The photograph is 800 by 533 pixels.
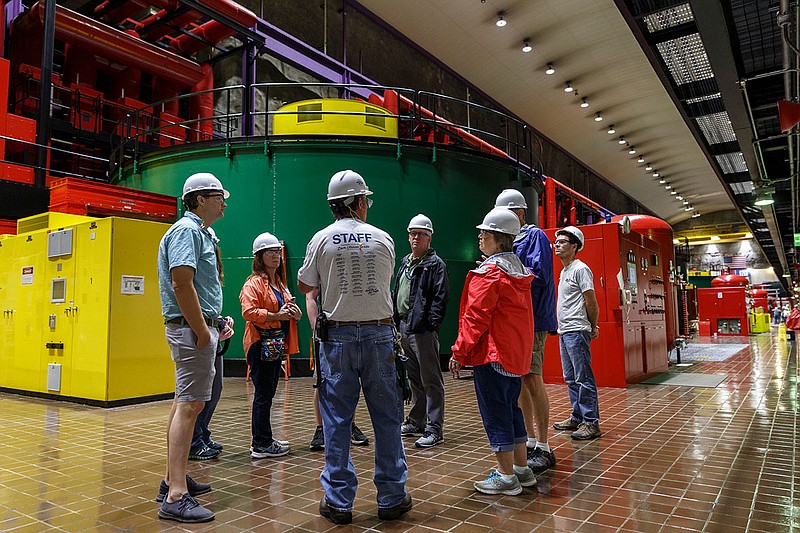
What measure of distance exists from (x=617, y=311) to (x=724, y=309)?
1723 centimetres

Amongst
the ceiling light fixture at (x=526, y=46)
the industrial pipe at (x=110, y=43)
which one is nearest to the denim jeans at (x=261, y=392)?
the industrial pipe at (x=110, y=43)

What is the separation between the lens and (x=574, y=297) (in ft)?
15.5

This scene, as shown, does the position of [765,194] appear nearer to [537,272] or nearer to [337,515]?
[537,272]

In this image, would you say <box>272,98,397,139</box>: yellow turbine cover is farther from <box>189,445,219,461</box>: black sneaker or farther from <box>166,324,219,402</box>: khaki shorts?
<box>166,324,219,402</box>: khaki shorts

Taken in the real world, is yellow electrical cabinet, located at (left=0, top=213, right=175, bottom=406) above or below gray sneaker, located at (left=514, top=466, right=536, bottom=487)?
above

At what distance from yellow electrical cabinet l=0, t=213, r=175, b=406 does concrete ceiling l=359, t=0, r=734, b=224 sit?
12121mm

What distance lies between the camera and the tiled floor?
110 inches

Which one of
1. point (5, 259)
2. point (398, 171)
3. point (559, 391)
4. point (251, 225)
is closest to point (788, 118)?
point (559, 391)

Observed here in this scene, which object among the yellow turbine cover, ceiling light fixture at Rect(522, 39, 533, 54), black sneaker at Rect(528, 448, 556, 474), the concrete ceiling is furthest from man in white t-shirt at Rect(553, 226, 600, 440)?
ceiling light fixture at Rect(522, 39, 533, 54)

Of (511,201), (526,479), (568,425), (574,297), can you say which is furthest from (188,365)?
(568,425)

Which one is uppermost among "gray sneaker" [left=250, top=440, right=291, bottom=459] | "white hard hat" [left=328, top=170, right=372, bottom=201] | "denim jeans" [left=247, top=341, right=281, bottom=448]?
"white hard hat" [left=328, top=170, right=372, bottom=201]

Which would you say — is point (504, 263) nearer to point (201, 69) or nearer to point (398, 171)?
point (398, 171)

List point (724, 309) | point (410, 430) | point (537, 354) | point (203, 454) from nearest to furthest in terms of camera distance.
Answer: point (537, 354) < point (203, 454) < point (410, 430) < point (724, 309)

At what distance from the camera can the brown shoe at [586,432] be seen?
4578mm
